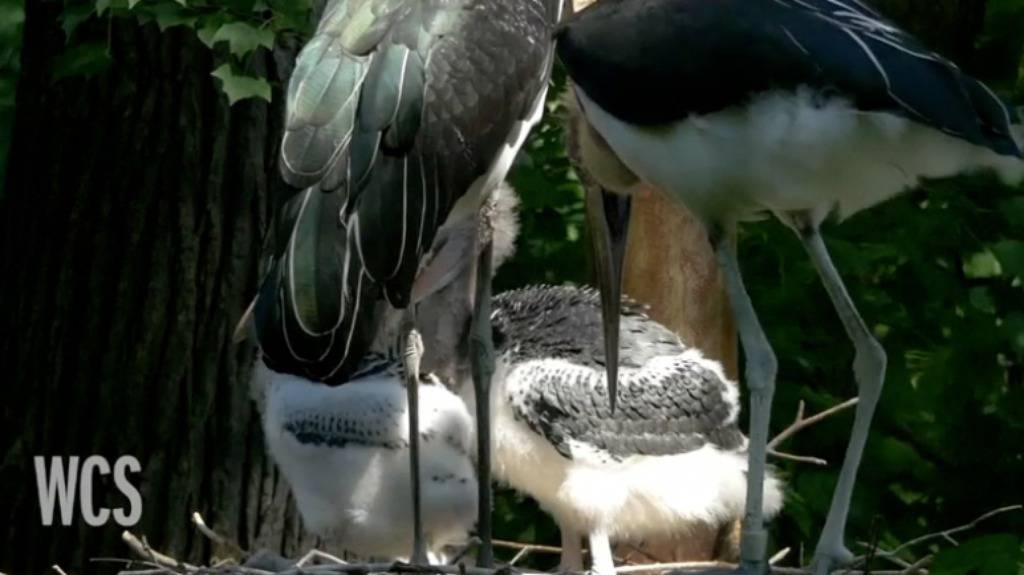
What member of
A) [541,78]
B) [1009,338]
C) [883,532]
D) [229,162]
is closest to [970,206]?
[1009,338]

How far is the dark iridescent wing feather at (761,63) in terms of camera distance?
329cm

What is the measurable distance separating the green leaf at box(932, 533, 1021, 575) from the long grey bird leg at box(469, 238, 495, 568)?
95 cm

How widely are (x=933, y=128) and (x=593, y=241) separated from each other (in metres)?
1.44

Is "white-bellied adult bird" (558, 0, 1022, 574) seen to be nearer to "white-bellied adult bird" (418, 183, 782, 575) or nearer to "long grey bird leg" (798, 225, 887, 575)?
"long grey bird leg" (798, 225, 887, 575)

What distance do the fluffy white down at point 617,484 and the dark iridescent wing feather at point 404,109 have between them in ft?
2.53

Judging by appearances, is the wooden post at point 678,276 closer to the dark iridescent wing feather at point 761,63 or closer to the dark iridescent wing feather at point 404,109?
the dark iridescent wing feather at point 404,109

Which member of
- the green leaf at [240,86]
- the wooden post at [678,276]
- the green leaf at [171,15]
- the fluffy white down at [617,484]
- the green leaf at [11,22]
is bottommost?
the fluffy white down at [617,484]

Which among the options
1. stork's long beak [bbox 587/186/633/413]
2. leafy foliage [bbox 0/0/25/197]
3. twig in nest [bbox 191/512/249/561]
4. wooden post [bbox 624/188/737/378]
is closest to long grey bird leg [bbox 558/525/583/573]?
stork's long beak [bbox 587/186/633/413]

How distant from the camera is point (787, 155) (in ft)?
11.4

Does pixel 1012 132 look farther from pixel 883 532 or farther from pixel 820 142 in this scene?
pixel 883 532

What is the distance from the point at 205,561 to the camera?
4914 mm

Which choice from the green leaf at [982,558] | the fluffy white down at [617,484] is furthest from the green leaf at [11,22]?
the green leaf at [982,558]

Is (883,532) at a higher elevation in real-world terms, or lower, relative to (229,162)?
lower

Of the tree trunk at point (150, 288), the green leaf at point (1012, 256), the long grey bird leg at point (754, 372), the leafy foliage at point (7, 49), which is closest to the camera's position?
the long grey bird leg at point (754, 372)
